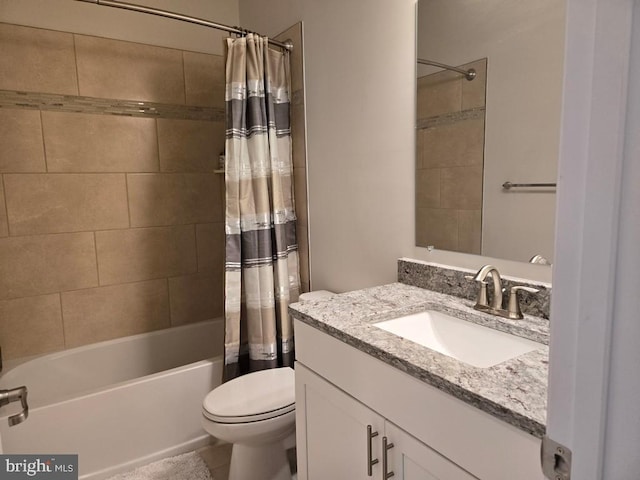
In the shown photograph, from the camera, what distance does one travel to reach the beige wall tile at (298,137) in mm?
2199

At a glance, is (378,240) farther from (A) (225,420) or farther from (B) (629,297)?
(B) (629,297)

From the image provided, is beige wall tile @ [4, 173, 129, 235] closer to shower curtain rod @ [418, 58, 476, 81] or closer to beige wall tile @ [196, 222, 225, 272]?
beige wall tile @ [196, 222, 225, 272]

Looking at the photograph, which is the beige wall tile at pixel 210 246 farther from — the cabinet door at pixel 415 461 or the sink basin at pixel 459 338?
the cabinet door at pixel 415 461

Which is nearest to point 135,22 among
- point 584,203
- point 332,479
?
point 332,479

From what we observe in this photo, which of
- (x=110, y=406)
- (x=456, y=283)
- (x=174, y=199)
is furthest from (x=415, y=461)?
(x=174, y=199)

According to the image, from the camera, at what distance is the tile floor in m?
1.92

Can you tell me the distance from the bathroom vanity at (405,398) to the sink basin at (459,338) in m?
0.02

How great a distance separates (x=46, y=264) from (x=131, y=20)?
1.48 m

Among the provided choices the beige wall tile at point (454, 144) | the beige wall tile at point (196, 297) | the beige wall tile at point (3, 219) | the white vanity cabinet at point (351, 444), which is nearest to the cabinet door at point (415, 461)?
the white vanity cabinet at point (351, 444)

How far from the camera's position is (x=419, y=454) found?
0.96 meters

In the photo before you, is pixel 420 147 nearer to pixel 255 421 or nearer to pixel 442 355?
pixel 442 355

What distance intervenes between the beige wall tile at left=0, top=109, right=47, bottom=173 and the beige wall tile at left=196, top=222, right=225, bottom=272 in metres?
0.95

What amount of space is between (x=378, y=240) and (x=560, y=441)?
136cm

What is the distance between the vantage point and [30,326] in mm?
2262
